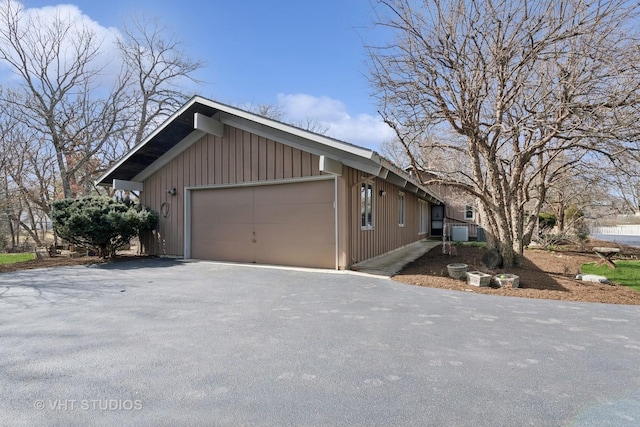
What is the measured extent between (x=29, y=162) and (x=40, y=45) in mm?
5691

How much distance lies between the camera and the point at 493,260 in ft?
24.4

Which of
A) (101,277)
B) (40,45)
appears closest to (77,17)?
(40,45)

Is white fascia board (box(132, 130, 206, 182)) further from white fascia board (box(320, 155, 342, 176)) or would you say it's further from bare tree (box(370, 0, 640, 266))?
bare tree (box(370, 0, 640, 266))

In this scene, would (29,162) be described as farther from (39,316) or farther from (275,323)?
(275,323)

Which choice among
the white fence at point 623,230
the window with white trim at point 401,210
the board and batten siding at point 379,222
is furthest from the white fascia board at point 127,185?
the white fence at point 623,230

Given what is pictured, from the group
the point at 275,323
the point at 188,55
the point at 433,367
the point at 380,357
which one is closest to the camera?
the point at 433,367

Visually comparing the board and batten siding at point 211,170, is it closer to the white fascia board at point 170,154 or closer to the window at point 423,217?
the white fascia board at point 170,154

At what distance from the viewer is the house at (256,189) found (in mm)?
7320

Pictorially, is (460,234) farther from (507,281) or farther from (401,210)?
(507,281)

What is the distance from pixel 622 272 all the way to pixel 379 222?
233 inches

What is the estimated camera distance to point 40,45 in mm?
15445

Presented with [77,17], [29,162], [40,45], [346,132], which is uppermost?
Result: [77,17]

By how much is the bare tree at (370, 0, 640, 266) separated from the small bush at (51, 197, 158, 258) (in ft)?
25.0

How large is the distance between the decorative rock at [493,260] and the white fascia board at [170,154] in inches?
324
